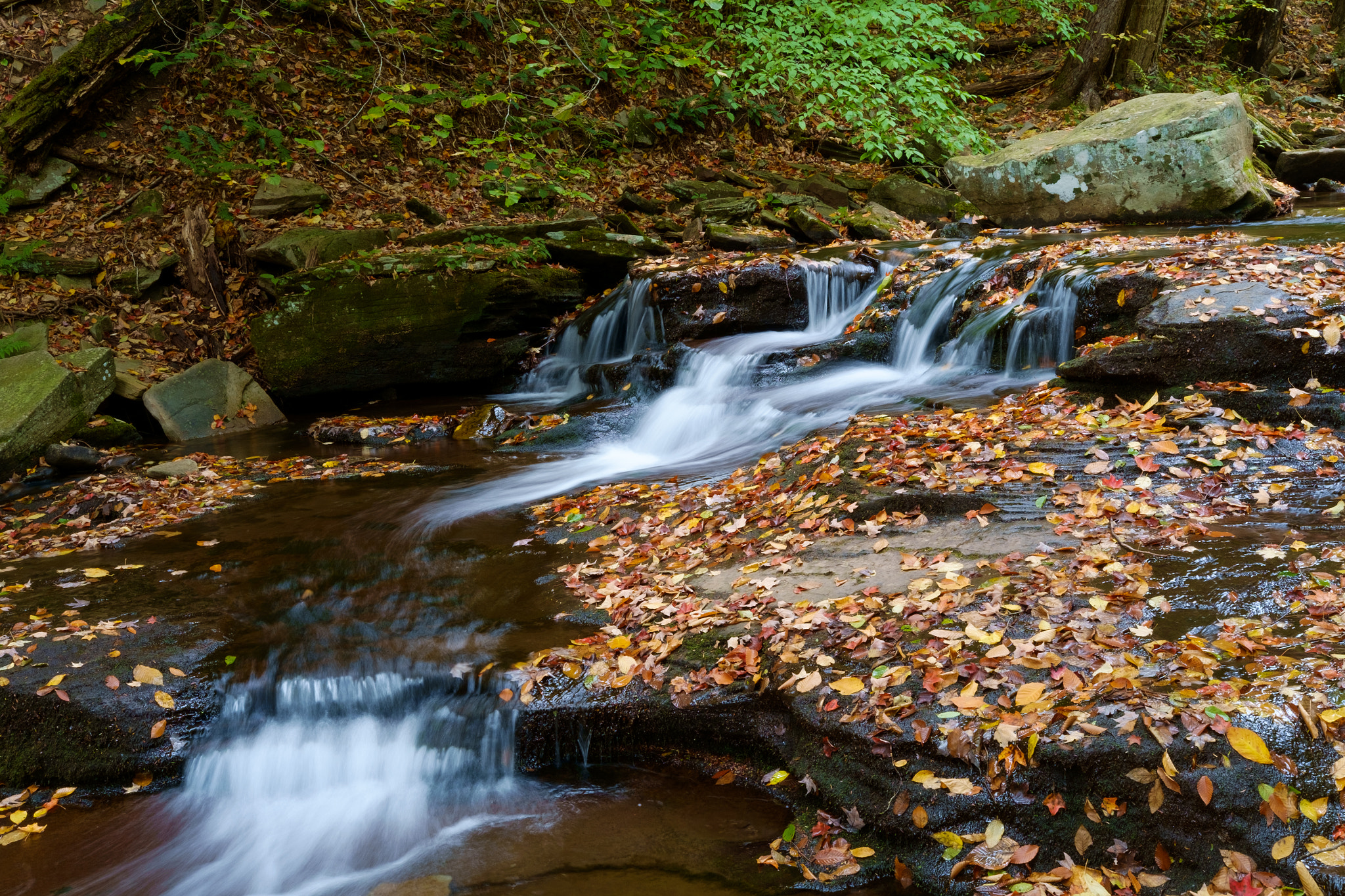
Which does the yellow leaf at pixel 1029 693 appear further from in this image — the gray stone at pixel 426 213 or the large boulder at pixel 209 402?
the gray stone at pixel 426 213

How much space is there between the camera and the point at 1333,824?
268 cm

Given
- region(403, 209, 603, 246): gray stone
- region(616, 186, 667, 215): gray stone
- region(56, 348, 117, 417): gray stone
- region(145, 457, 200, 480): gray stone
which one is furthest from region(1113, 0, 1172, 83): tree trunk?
region(56, 348, 117, 417): gray stone

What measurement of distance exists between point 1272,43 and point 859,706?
23.3 m

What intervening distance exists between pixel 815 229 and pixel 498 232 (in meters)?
4.72

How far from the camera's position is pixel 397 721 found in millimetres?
4605

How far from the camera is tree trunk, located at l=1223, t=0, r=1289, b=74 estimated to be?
20.0m

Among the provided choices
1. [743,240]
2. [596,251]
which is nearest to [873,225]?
[743,240]

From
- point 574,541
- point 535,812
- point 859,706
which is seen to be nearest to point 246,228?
point 574,541

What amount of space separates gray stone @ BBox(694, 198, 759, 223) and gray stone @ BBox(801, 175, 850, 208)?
5.32 ft

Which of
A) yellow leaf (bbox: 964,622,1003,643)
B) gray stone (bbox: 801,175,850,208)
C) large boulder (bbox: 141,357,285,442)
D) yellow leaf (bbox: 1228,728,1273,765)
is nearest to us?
yellow leaf (bbox: 1228,728,1273,765)

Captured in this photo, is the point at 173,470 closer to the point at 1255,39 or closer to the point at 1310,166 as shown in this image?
the point at 1310,166

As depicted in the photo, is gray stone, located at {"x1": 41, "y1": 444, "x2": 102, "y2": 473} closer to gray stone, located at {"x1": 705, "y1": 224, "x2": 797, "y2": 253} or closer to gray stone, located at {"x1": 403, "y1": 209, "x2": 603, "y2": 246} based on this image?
gray stone, located at {"x1": 403, "y1": 209, "x2": 603, "y2": 246}

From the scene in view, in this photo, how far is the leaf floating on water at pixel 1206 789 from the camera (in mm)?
2865

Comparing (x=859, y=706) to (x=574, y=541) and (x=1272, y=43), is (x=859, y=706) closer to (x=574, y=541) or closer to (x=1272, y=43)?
(x=574, y=541)
